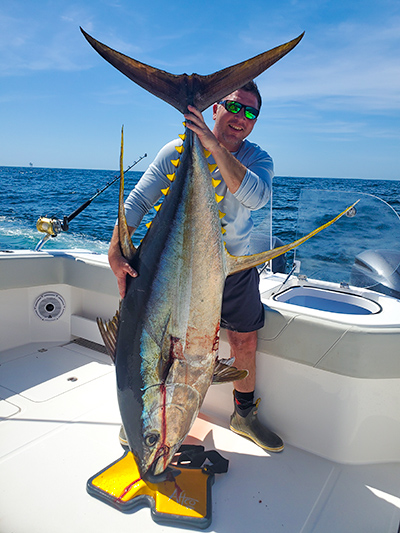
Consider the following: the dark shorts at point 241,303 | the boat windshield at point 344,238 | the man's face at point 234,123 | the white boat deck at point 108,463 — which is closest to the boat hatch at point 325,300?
the boat windshield at point 344,238

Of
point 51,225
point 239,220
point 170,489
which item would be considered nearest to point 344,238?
point 239,220

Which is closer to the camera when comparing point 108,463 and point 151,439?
point 151,439

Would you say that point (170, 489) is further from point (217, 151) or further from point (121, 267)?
point (217, 151)

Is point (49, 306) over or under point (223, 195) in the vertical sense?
under

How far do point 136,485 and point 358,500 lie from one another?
36.7 inches

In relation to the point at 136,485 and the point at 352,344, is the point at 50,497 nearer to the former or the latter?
the point at 136,485

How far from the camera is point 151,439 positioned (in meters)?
1.41

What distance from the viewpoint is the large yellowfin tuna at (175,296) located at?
135 cm

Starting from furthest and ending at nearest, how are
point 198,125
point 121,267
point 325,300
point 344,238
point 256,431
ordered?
point 344,238 < point 325,300 < point 256,431 < point 121,267 < point 198,125

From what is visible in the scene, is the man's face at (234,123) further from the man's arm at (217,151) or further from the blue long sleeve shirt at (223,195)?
the man's arm at (217,151)

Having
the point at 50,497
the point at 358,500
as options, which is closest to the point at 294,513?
the point at 358,500

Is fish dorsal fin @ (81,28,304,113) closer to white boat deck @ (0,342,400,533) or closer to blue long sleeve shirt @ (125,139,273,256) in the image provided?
blue long sleeve shirt @ (125,139,273,256)

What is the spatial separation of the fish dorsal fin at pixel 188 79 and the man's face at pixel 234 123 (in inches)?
17.8

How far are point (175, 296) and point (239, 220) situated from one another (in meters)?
0.67
